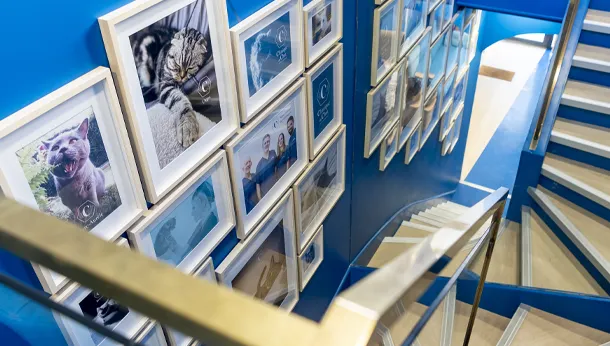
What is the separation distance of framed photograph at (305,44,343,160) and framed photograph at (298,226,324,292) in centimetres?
63

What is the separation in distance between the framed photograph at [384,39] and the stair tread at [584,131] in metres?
1.37

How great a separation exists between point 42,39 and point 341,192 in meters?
2.56

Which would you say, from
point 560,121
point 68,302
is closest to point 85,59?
point 68,302

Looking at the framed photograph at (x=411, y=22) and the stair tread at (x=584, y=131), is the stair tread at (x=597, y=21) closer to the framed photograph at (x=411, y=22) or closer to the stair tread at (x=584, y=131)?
the stair tread at (x=584, y=131)

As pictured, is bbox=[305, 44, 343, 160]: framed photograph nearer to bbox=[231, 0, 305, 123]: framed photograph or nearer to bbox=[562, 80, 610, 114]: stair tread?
bbox=[231, 0, 305, 123]: framed photograph

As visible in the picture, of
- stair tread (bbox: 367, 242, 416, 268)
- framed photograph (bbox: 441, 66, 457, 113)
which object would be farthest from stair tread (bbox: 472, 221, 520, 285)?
framed photograph (bbox: 441, 66, 457, 113)

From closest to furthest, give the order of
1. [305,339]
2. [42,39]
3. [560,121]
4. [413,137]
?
1. [305,339]
2. [42,39]
3. [560,121]
4. [413,137]

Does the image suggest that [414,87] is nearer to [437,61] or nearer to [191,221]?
[437,61]

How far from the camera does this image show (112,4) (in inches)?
61.6

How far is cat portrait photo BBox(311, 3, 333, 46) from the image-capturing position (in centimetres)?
274

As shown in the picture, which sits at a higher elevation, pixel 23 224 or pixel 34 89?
pixel 23 224

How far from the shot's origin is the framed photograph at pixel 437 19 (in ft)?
14.8

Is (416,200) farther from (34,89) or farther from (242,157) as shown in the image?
(34,89)

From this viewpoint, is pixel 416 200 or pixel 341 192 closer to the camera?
pixel 341 192
